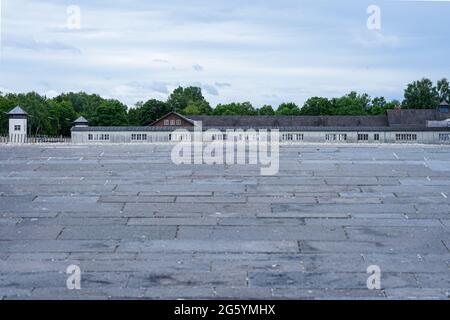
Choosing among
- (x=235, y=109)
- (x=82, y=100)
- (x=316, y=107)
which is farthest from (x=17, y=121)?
(x=235, y=109)

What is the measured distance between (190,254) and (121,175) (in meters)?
3.13

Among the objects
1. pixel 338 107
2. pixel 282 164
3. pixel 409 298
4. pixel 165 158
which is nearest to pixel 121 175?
pixel 165 158

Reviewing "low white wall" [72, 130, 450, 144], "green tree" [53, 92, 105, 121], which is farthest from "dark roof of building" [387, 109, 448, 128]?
"green tree" [53, 92, 105, 121]

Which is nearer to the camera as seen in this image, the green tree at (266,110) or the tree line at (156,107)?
the tree line at (156,107)

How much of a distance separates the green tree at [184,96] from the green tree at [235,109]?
28.6 ft

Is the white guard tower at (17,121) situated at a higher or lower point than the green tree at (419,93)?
lower

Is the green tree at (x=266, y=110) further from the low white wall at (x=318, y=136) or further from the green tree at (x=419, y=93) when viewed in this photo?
the low white wall at (x=318, y=136)

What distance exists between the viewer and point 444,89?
389ft

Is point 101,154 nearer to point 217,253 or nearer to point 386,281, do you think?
point 217,253

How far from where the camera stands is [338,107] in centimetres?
11481

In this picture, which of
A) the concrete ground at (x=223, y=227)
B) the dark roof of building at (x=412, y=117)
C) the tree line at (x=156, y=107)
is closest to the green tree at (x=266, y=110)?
the tree line at (x=156, y=107)

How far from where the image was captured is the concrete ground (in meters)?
5.53

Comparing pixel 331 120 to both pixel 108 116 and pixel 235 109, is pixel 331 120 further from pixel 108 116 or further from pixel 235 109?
pixel 108 116

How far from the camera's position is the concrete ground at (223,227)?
18.1ft
